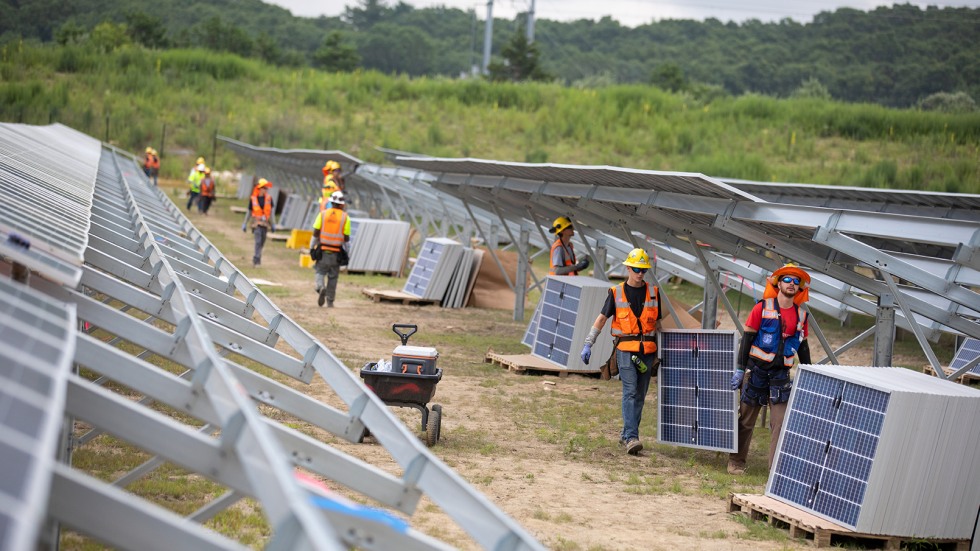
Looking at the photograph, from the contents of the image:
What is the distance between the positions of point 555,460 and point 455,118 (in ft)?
160

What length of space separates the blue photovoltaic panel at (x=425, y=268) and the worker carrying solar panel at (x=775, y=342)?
1119cm

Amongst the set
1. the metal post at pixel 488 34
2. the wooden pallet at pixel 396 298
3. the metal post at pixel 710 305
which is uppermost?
the metal post at pixel 488 34

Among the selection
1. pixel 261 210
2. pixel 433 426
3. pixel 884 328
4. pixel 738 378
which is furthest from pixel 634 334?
pixel 261 210

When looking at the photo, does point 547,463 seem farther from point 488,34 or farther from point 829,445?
point 488,34

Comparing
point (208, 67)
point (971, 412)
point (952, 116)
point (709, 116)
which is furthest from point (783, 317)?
point (208, 67)

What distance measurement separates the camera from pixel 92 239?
7.86 m

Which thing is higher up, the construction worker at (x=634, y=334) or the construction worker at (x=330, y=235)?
the construction worker at (x=634, y=334)

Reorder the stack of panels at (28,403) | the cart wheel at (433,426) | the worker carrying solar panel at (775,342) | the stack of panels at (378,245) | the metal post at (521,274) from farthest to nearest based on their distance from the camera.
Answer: the stack of panels at (378,245), the metal post at (521,274), the cart wheel at (433,426), the worker carrying solar panel at (775,342), the stack of panels at (28,403)

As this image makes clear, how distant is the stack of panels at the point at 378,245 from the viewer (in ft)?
82.0

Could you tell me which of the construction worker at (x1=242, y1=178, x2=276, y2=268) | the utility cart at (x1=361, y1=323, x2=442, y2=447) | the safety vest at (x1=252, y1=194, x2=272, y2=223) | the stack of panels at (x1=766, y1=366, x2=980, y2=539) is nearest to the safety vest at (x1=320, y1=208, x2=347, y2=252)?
the construction worker at (x1=242, y1=178, x2=276, y2=268)

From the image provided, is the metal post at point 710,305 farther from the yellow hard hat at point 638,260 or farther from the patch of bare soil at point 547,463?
the yellow hard hat at point 638,260

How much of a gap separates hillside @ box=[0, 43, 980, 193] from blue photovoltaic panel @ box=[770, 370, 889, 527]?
111 feet

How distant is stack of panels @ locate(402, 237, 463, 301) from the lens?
20406 mm

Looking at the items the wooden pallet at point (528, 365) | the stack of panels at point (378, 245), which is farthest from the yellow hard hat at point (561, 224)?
the stack of panels at point (378, 245)
